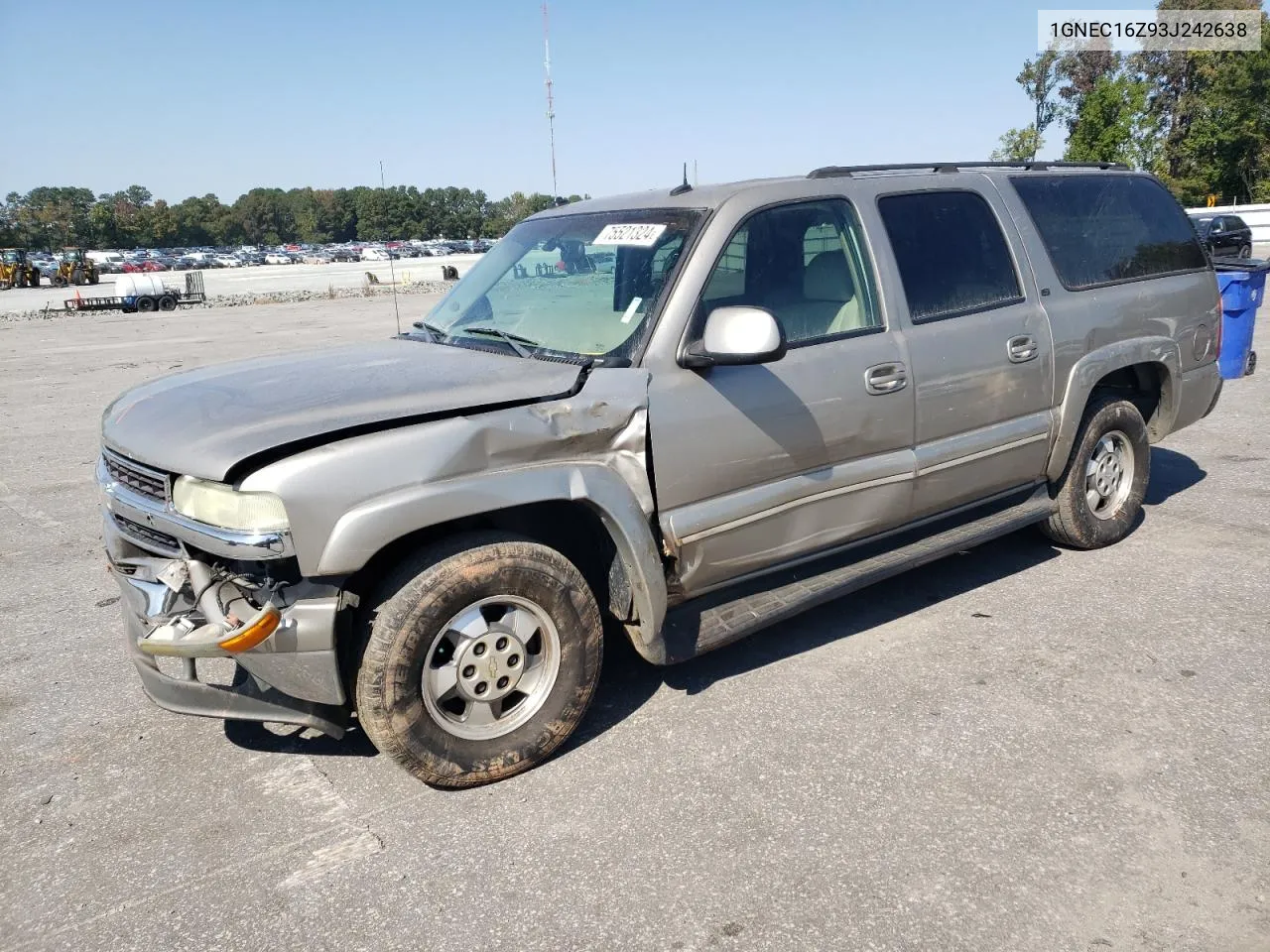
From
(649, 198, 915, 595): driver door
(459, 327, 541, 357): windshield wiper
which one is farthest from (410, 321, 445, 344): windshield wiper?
(649, 198, 915, 595): driver door

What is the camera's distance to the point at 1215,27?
2168 inches

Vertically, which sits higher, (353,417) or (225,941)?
(353,417)

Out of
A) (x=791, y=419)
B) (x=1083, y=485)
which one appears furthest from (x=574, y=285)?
(x=1083, y=485)

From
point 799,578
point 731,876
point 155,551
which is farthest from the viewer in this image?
point 799,578

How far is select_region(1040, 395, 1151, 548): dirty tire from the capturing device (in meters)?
4.89

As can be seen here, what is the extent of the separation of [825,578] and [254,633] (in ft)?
7.06

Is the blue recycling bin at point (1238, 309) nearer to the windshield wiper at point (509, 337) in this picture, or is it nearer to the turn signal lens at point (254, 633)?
Result: the windshield wiper at point (509, 337)

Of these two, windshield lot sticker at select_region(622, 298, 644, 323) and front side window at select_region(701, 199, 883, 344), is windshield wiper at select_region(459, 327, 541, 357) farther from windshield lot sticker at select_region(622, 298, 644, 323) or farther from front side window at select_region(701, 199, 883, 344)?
front side window at select_region(701, 199, 883, 344)

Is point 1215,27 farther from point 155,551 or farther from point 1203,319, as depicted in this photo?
point 155,551

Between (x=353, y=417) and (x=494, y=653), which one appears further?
(x=494, y=653)

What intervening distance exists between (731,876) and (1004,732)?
125 cm

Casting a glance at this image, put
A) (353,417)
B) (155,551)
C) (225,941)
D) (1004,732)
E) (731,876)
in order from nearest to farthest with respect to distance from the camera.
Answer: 1. (225,941)
2. (731,876)
3. (353,417)
4. (155,551)
5. (1004,732)

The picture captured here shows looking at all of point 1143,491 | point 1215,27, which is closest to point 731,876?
point 1143,491

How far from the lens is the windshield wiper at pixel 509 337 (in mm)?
3607
